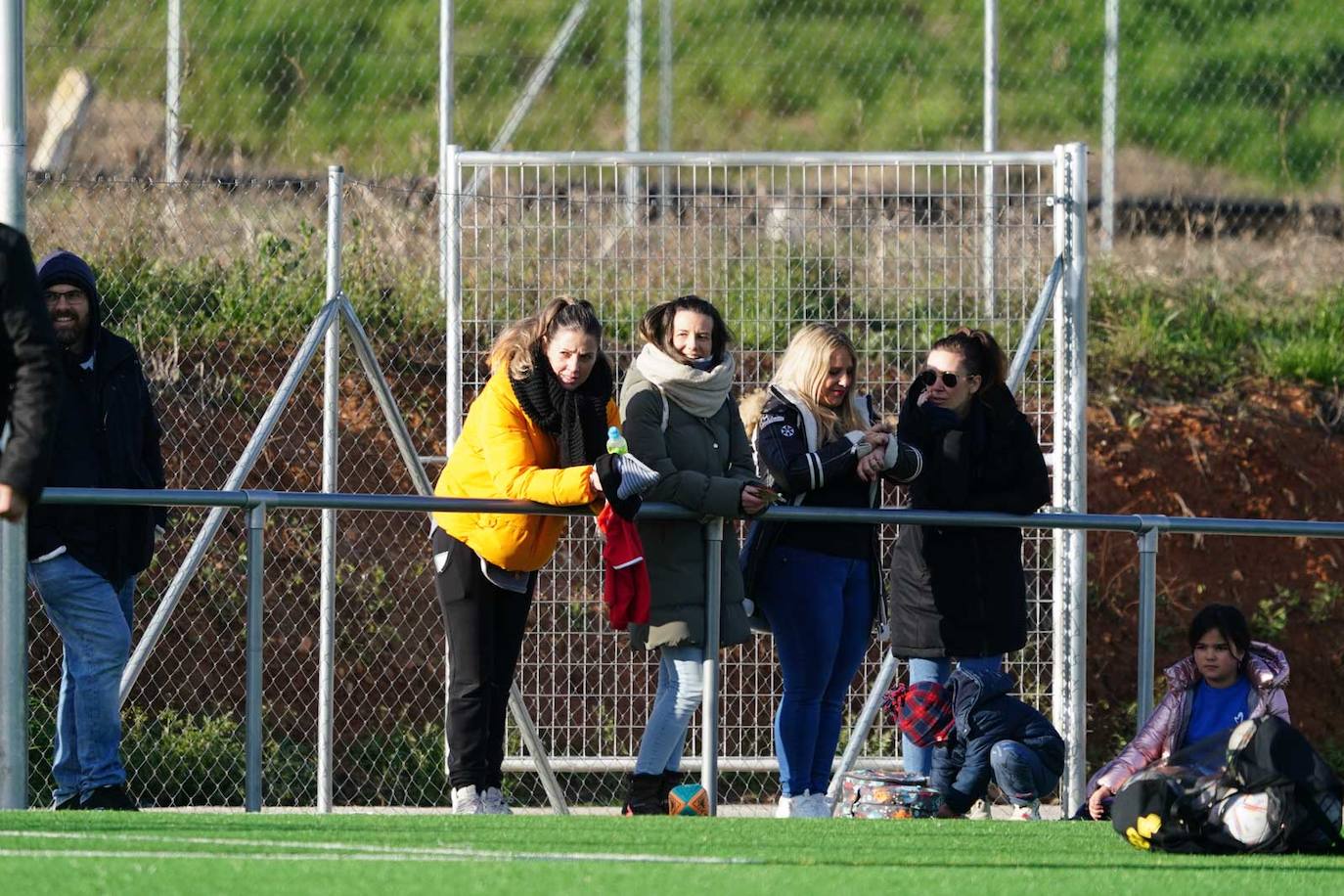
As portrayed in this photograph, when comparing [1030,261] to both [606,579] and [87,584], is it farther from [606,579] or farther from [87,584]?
[87,584]

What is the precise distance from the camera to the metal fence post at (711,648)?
726 centimetres

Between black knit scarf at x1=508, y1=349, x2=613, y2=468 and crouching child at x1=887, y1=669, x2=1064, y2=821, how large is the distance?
1481mm

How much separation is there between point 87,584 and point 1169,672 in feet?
12.3

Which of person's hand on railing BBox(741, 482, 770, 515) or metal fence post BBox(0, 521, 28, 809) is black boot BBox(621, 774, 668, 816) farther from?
metal fence post BBox(0, 521, 28, 809)

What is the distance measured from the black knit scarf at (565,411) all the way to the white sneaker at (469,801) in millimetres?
1143

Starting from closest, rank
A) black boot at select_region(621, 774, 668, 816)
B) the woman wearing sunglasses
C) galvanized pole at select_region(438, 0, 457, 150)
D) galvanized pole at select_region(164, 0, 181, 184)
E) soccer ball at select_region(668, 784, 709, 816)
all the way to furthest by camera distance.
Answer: soccer ball at select_region(668, 784, 709, 816) → black boot at select_region(621, 774, 668, 816) → the woman wearing sunglasses → galvanized pole at select_region(438, 0, 457, 150) → galvanized pole at select_region(164, 0, 181, 184)

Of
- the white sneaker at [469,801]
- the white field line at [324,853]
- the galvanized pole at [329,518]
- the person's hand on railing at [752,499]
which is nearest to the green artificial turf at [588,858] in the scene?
the white field line at [324,853]

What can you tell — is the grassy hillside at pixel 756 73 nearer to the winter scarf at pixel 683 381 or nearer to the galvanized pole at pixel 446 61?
the galvanized pole at pixel 446 61

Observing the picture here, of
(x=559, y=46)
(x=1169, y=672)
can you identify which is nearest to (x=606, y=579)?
(x=1169, y=672)

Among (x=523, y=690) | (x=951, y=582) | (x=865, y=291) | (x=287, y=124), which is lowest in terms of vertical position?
(x=523, y=690)

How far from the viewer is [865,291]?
9.95 metres

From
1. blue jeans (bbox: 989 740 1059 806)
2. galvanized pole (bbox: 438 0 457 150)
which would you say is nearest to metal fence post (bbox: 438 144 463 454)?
galvanized pole (bbox: 438 0 457 150)

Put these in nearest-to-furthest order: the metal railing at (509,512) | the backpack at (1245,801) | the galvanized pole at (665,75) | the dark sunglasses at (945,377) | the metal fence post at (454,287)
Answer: the backpack at (1245,801) < the metal railing at (509,512) < the dark sunglasses at (945,377) < the metal fence post at (454,287) < the galvanized pole at (665,75)

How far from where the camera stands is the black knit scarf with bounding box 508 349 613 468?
734 cm
